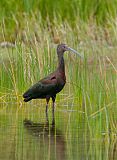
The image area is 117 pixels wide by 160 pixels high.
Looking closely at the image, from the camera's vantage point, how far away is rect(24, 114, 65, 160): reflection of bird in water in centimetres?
768

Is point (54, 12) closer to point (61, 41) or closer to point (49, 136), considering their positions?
point (61, 41)

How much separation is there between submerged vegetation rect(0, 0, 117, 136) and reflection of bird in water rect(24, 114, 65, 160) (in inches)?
19.0

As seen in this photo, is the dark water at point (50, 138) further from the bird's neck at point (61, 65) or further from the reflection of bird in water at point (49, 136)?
the bird's neck at point (61, 65)

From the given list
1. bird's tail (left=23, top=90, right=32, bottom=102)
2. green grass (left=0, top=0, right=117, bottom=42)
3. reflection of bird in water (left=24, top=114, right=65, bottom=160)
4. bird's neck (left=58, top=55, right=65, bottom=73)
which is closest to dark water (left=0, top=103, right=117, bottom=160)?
reflection of bird in water (left=24, top=114, right=65, bottom=160)

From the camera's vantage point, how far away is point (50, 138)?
27.8 feet

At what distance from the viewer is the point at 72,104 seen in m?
10.7

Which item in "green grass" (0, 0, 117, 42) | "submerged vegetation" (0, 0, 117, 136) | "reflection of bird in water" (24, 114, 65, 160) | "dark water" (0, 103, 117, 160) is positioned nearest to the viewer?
"dark water" (0, 103, 117, 160)

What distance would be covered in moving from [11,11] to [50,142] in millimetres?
10425

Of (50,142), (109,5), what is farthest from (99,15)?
(50,142)

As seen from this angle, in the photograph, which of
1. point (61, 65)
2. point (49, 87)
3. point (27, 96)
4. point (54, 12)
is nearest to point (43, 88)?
point (49, 87)

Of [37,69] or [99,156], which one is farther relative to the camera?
[37,69]

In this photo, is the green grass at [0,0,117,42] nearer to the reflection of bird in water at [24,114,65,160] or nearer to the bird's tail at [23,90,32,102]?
the bird's tail at [23,90,32,102]

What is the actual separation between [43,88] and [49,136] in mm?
2562

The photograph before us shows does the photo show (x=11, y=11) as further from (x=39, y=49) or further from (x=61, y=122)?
(x=61, y=122)
